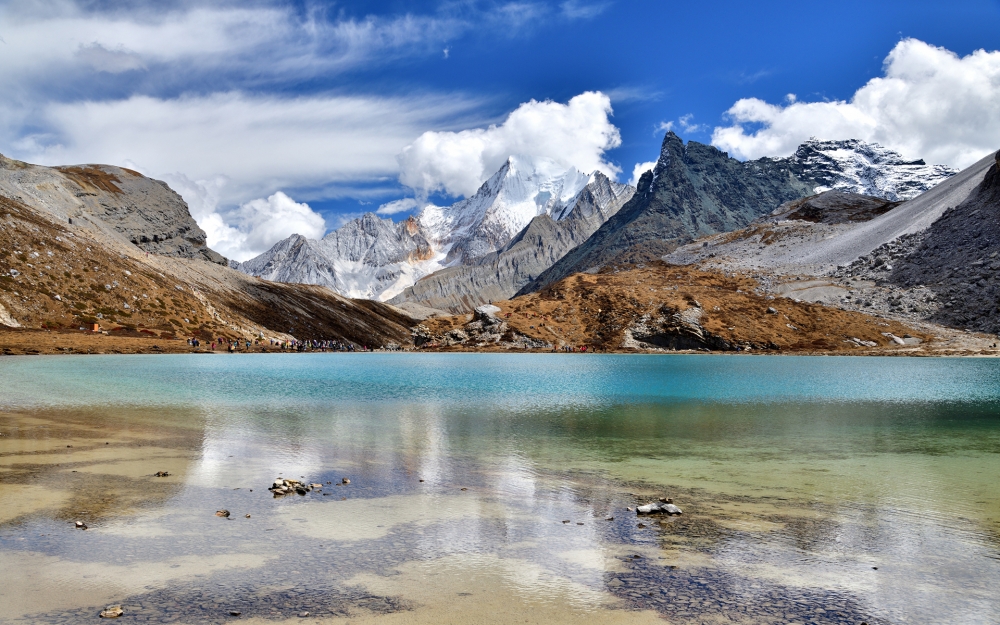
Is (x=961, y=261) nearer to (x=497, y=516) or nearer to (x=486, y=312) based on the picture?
(x=486, y=312)

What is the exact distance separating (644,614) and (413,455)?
15528 mm

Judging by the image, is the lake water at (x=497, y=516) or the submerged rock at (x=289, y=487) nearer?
the lake water at (x=497, y=516)

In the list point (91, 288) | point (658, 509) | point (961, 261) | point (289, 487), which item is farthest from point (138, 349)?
point (961, 261)

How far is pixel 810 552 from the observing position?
1363cm

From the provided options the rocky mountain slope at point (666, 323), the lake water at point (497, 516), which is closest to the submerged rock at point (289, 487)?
the lake water at point (497, 516)

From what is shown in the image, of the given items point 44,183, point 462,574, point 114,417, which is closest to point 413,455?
point 462,574

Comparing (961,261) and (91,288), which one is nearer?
(91,288)

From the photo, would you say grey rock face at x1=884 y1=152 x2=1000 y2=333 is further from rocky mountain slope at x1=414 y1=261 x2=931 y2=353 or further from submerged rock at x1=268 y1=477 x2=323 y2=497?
submerged rock at x1=268 y1=477 x2=323 y2=497

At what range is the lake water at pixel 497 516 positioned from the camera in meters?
10.8

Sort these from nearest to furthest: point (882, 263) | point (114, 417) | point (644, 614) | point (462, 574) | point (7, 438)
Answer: point (644, 614) < point (462, 574) < point (7, 438) < point (114, 417) < point (882, 263)

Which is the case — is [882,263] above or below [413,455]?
above

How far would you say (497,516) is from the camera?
1636 centimetres

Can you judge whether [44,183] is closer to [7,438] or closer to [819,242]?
[7,438]

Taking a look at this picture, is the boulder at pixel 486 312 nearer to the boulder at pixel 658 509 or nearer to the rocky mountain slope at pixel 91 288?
the rocky mountain slope at pixel 91 288
